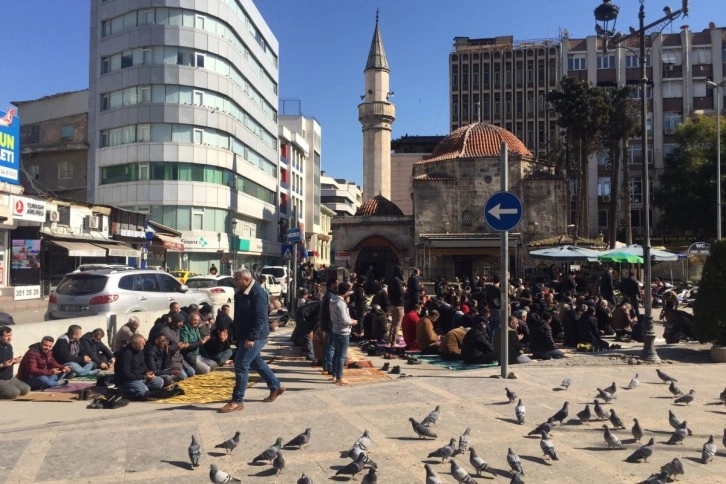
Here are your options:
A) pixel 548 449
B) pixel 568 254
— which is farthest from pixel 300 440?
pixel 568 254

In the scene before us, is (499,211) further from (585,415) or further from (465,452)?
(465,452)

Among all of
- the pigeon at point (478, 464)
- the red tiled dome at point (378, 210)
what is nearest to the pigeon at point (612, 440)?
the pigeon at point (478, 464)

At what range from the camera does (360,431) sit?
6.39m

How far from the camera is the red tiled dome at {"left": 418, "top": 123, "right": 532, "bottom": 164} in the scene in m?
42.2

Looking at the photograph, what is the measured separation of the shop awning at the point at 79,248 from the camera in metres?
24.9

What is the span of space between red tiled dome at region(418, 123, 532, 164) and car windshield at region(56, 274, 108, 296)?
32.5 metres

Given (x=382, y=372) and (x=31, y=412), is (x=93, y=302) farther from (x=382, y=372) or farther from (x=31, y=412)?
(x=382, y=372)

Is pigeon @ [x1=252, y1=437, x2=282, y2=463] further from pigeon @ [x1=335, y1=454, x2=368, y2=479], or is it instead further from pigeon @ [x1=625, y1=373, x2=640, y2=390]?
pigeon @ [x1=625, y1=373, x2=640, y2=390]

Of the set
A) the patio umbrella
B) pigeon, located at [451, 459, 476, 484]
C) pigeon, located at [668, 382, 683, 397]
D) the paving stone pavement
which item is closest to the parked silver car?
the paving stone pavement

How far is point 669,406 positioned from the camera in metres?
7.54

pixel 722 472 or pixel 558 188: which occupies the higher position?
pixel 558 188

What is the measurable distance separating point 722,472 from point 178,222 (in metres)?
35.1

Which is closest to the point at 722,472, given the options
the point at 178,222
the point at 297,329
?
the point at 297,329

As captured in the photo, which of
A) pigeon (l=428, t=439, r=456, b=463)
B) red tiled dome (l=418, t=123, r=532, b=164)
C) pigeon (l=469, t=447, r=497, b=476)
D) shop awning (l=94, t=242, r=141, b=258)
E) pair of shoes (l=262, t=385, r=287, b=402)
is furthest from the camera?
red tiled dome (l=418, t=123, r=532, b=164)
